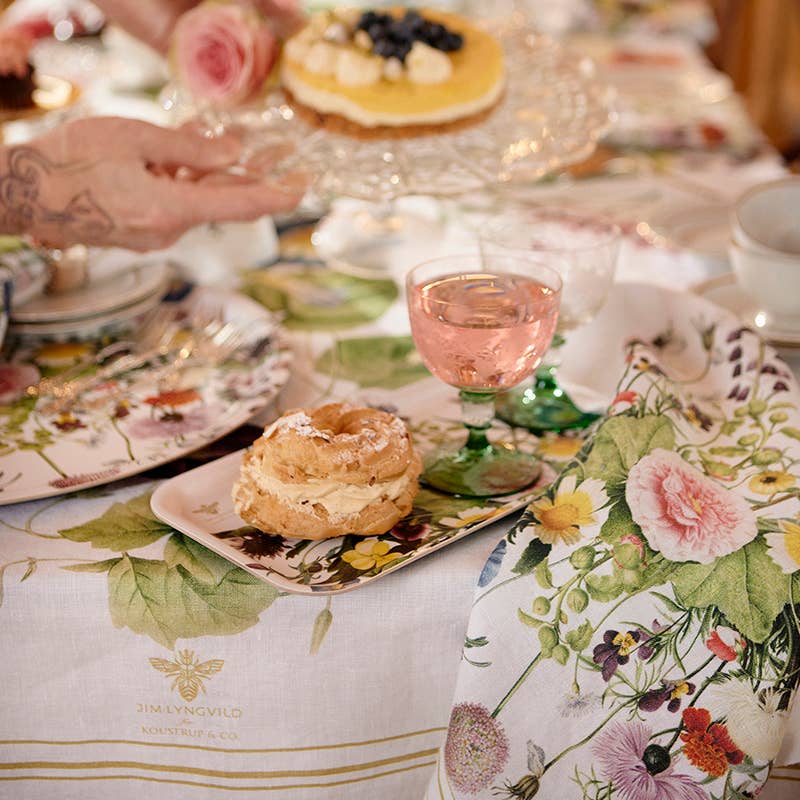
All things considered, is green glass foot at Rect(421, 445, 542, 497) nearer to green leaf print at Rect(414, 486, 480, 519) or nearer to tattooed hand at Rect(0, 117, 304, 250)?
green leaf print at Rect(414, 486, 480, 519)

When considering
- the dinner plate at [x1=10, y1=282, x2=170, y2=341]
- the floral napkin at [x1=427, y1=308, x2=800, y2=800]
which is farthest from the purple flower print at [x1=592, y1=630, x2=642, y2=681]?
the dinner plate at [x1=10, y1=282, x2=170, y2=341]

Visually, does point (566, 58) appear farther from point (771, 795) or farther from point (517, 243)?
point (771, 795)

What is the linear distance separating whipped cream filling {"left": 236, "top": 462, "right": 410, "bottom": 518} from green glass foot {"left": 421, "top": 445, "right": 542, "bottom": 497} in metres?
0.09

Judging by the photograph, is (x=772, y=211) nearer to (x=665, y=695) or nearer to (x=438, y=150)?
(x=438, y=150)

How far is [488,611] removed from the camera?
659 millimetres

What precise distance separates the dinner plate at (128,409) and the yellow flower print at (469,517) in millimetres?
228

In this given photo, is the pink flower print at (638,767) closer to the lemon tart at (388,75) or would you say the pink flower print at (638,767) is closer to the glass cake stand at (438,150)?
the glass cake stand at (438,150)

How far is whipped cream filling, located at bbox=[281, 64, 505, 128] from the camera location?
48.4 inches

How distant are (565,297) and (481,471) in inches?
7.8

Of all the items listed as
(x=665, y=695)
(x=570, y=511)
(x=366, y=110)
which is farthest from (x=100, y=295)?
(x=665, y=695)

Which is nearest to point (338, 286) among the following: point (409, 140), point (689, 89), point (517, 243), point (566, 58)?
point (409, 140)

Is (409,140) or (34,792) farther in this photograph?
(409,140)

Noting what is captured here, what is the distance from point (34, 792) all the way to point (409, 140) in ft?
2.77

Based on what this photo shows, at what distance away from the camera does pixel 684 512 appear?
0.68 meters
